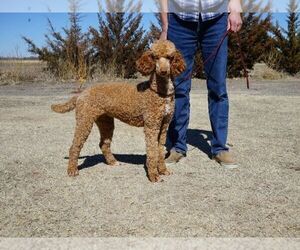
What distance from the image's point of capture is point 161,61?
464 cm

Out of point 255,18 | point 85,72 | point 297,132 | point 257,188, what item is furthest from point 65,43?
point 257,188

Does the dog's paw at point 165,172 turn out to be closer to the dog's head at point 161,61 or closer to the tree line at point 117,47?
the dog's head at point 161,61

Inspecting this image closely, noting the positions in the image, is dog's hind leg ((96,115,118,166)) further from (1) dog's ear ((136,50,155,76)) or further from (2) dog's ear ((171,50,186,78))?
(2) dog's ear ((171,50,186,78))

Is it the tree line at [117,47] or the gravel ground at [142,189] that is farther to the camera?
the tree line at [117,47]

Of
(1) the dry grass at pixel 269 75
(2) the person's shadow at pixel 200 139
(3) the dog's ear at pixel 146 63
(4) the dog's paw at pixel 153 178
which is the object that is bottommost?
(1) the dry grass at pixel 269 75

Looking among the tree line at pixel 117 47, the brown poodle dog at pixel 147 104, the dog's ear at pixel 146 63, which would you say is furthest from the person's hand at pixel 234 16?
the tree line at pixel 117 47

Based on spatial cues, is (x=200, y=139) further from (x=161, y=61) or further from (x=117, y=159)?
(x=161, y=61)

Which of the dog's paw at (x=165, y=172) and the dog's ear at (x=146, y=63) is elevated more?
the dog's ear at (x=146, y=63)

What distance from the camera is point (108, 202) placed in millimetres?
A: 4312

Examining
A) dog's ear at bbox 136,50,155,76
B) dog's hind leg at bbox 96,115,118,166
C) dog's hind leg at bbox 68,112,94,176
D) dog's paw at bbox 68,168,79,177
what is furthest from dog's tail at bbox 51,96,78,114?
dog's ear at bbox 136,50,155,76

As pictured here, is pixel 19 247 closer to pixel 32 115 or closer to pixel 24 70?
pixel 32 115

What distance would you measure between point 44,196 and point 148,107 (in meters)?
1.33

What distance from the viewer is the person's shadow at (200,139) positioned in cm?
665

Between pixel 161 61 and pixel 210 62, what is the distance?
1.30 metres
